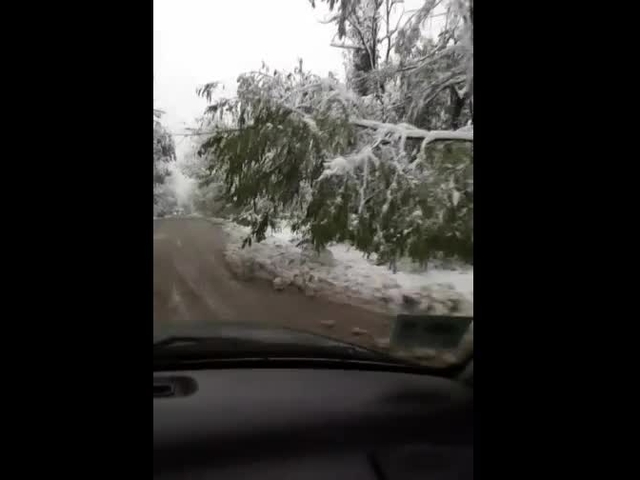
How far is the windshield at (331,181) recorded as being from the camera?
1.70 meters

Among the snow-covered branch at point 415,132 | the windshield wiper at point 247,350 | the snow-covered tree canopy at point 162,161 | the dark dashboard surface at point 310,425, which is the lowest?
the dark dashboard surface at point 310,425

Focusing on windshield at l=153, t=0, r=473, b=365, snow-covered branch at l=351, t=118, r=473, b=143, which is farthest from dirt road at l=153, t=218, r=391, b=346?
snow-covered branch at l=351, t=118, r=473, b=143

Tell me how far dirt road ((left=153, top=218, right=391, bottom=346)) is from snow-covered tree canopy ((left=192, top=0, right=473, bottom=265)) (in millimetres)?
149

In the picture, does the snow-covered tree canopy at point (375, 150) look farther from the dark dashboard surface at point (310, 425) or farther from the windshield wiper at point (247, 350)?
the dark dashboard surface at point (310, 425)

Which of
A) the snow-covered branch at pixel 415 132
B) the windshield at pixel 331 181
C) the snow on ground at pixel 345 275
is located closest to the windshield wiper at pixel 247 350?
the windshield at pixel 331 181

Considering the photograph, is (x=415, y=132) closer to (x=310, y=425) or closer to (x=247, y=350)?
(x=247, y=350)

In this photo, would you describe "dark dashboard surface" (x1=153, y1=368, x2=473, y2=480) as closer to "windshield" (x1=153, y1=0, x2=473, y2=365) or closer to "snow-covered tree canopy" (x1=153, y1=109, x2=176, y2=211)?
"windshield" (x1=153, y1=0, x2=473, y2=365)

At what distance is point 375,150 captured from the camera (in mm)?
1769

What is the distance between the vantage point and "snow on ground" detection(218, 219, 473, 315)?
1.74 metres

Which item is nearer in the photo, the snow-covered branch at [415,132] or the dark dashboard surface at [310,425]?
the dark dashboard surface at [310,425]

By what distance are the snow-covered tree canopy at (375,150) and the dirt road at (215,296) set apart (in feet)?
0.49
